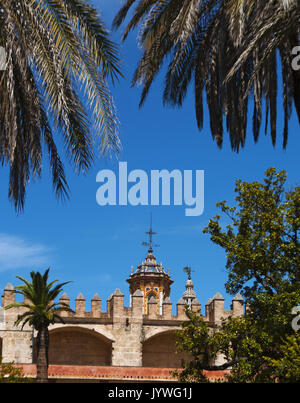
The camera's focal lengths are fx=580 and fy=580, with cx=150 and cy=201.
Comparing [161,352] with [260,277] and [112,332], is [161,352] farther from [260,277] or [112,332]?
[260,277]

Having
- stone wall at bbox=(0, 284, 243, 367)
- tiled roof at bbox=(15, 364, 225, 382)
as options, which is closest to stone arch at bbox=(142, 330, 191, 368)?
stone wall at bbox=(0, 284, 243, 367)

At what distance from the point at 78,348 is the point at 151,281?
9.64 m

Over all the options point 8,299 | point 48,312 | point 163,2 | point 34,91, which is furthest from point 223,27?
point 8,299

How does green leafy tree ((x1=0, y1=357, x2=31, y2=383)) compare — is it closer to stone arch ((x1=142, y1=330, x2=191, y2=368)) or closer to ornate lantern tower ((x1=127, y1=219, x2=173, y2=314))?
stone arch ((x1=142, y1=330, x2=191, y2=368))

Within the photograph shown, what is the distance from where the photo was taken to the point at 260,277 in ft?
55.9

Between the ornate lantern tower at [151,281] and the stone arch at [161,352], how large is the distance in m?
6.97

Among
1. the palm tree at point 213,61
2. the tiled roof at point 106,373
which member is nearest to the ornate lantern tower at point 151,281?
the tiled roof at point 106,373

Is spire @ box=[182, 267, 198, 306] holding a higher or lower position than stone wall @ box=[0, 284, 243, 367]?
higher

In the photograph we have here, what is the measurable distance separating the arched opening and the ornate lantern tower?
8.03 metres

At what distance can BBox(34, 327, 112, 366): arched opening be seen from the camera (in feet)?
108

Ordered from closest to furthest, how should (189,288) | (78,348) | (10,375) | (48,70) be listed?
1. (48,70)
2. (10,375)
3. (78,348)
4. (189,288)

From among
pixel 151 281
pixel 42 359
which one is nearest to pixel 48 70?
pixel 42 359
